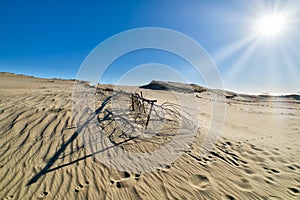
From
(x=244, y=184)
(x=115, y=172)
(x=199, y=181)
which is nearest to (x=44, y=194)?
(x=115, y=172)

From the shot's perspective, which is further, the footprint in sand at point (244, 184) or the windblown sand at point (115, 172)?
the footprint in sand at point (244, 184)

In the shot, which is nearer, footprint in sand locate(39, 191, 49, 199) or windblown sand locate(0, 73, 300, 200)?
footprint in sand locate(39, 191, 49, 199)

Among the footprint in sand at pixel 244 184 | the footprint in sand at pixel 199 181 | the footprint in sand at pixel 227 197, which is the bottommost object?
the footprint in sand at pixel 227 197

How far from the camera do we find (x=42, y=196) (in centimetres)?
299

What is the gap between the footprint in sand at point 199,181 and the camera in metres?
3.59

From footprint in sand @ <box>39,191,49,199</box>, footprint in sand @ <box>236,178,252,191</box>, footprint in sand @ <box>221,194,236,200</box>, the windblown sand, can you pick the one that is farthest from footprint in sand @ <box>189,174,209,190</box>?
footprint in sand @ <box>39,191,49,199</box>

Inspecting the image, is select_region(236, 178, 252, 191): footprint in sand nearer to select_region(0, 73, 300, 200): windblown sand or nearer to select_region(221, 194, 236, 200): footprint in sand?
select_region(0, 73, 300, 200): windblown sand

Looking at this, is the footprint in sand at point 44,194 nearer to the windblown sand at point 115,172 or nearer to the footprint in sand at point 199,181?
the windblown sand at point 115,172

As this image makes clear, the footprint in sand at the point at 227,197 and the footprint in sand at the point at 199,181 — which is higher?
the footprint in sand at the point at 199,181

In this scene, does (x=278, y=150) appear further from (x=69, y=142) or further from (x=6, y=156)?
(x=6, y=156)

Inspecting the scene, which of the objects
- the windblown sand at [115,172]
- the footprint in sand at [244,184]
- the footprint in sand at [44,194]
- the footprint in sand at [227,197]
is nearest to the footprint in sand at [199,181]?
the windblown sand at [115,172]

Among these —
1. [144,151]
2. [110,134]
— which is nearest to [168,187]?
[144,151]

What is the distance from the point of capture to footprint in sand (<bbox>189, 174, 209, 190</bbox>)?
142 inches

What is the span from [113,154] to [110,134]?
1.20 metres
